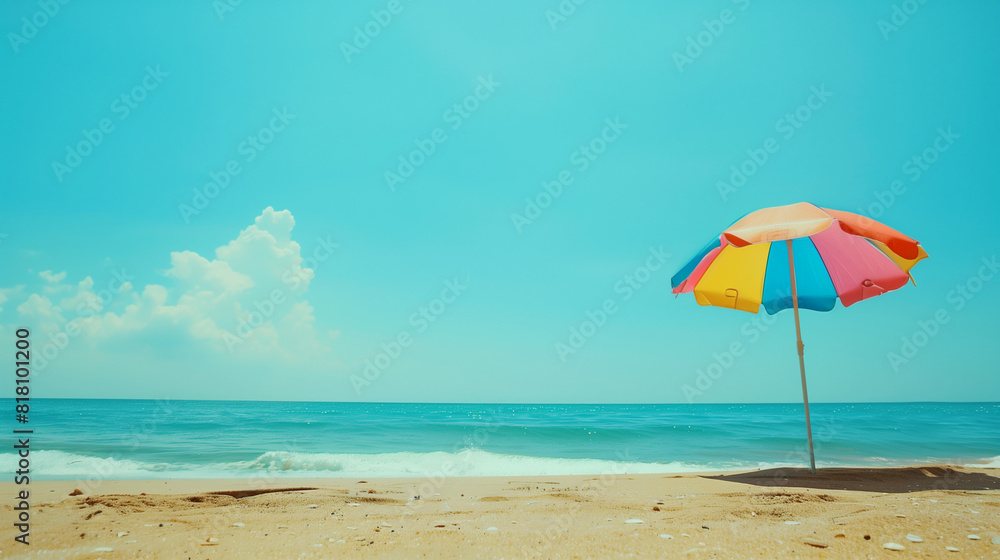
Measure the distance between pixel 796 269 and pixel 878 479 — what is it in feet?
9.55

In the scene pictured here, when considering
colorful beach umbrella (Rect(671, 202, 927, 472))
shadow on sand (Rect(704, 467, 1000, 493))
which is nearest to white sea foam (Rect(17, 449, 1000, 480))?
shadow on sand (Rect(704, 467, 1000, 493))

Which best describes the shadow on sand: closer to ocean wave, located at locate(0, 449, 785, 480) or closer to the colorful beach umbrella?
the colorful beach umbrella

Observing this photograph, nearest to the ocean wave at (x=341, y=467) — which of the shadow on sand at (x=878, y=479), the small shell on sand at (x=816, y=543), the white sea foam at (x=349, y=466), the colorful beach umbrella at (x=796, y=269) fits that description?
the white sea foam at (x=349, y=466)

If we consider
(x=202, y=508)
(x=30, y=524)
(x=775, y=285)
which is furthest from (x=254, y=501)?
(x=775, y=285)

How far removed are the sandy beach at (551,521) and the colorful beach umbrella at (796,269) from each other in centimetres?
153

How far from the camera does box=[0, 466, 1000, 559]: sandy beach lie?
295cm

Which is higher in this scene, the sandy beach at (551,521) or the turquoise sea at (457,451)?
the sandy beach at (551,521)

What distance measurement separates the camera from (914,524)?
3.21m

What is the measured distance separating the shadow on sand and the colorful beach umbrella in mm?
310

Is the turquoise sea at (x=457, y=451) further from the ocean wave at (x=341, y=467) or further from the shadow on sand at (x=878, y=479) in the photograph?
the shadow on sand at (x=878, y=479)

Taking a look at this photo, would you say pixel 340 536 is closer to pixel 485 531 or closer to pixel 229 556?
pixel 229 556

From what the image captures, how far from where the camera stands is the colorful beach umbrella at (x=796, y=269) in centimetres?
571

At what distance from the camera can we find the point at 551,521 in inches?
153

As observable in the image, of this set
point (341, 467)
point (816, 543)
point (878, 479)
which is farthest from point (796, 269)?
point (341, 467)
